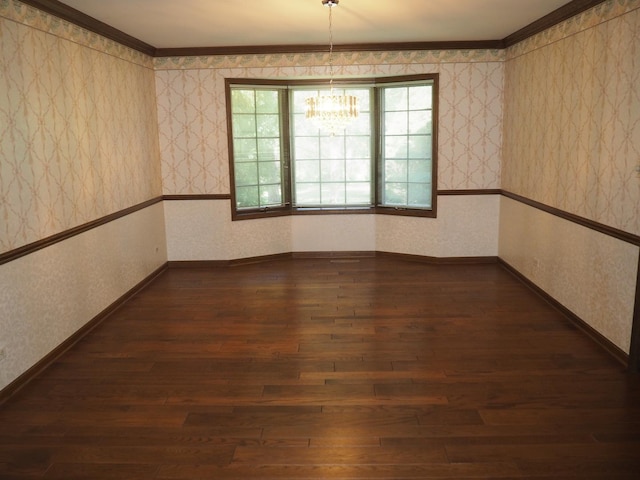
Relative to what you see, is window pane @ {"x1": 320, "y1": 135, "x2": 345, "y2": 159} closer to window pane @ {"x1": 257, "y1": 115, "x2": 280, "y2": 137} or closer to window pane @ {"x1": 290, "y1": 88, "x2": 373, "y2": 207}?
window pane @ {"x1": 290, "y1": 88, "x2": 373, "y2": 207}

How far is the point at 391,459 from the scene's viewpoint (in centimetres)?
303

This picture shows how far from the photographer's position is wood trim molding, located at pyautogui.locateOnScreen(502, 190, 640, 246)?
408cm

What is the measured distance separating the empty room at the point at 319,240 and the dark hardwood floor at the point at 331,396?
20 mm

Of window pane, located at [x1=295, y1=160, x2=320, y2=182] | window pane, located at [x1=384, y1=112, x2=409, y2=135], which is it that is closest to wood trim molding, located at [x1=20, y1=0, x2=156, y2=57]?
window pane, located at [x1=295, y1=160, x2=320, y2=182]

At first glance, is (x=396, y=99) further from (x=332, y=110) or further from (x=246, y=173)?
(x=332, y=110)

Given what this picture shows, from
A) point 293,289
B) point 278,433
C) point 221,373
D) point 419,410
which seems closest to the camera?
point 278,433

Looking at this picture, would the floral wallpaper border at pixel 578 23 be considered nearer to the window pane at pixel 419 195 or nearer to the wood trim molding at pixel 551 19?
the wood trim molding at pixel 551 19

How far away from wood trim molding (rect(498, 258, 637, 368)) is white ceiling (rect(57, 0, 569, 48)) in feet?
8.88

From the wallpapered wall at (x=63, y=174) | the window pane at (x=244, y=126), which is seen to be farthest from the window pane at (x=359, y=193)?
the wallpapered wall at (x=63, y=174)

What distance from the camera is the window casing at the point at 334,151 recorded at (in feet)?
23.6

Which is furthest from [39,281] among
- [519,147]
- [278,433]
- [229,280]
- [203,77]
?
[519,147]

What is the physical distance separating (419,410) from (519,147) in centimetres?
398

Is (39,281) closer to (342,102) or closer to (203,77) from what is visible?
(342,102)

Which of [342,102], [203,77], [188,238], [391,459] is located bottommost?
[391,459]
